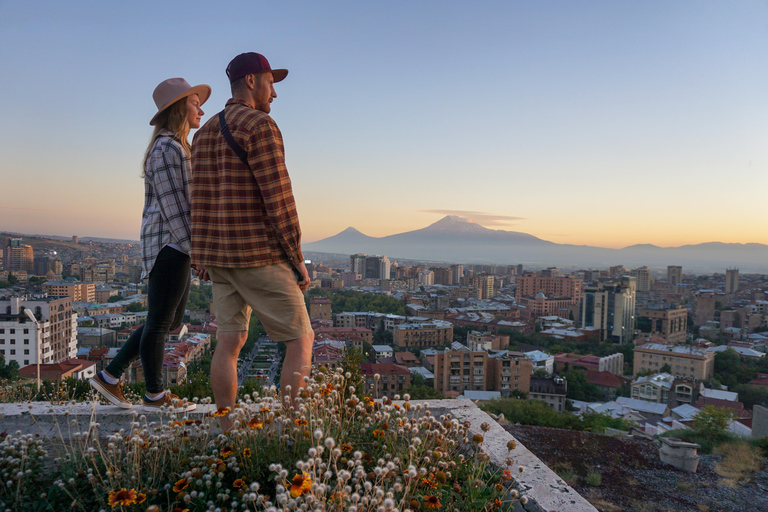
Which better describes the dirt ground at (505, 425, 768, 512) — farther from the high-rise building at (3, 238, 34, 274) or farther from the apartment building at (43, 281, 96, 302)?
the high-rise building at (3, 238, 34, 274)

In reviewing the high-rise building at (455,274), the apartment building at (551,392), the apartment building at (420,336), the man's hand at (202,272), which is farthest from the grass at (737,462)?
the high-rise building at (455,274)

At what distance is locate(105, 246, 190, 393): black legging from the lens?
5.72ft

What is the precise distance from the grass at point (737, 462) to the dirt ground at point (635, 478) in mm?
29

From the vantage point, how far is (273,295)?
4.81 feet

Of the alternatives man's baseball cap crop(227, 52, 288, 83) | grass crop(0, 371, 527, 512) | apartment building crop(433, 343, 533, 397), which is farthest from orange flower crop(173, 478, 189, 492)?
apartment building crop(433, 343, 533, 397)

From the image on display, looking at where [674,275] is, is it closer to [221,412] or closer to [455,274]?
[455,274]

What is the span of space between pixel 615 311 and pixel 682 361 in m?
15.8

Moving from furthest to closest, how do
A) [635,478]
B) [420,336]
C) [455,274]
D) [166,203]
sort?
[455,274] < [420,336] < [635,478] < [166,203]

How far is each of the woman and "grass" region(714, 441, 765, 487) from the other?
8.66 ft

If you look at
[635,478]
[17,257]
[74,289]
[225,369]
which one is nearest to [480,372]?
[635,478]

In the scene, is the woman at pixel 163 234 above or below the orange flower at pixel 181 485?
above

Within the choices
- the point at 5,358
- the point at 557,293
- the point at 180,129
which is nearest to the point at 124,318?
the point at 5,358

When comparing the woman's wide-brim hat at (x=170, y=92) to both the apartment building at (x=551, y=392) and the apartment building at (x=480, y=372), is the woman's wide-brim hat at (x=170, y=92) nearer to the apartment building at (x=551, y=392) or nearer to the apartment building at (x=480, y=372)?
the apartment building at (x=480, y=372)

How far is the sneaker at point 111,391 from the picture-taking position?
1.84 m
